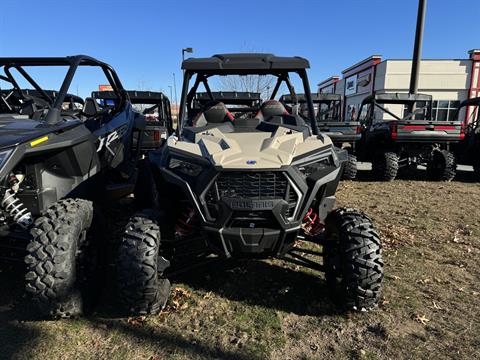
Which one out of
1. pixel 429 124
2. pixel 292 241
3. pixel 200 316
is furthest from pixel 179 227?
pixel 429 124

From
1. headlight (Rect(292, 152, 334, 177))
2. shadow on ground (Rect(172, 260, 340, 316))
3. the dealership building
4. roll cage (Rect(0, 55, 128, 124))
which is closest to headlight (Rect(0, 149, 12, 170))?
roll cage (Rect(0, 55, 128, 124))

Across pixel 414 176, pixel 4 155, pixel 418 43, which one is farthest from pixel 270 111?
pixel 418 43

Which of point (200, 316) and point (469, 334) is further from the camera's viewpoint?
point (200, 316)

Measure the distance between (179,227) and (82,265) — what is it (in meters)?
0.80

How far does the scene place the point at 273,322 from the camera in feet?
9.80

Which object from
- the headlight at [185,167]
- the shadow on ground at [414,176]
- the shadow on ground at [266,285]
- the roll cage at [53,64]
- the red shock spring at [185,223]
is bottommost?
the shadow on ground at [266,285]

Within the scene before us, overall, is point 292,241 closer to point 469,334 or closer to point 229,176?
point 229,176

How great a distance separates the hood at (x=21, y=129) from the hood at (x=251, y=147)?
0.98m

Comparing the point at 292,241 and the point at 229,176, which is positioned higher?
the point at 229,176

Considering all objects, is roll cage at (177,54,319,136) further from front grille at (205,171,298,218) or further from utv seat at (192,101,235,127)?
front grille at (205,171,298,218)

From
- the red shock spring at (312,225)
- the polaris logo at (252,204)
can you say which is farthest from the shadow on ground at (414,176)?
the polaris logo at (252,204)

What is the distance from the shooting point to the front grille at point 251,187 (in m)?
2.77

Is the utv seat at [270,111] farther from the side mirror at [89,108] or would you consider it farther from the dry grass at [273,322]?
the side mirror at [89,108]

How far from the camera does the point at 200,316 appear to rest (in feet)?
10.2
